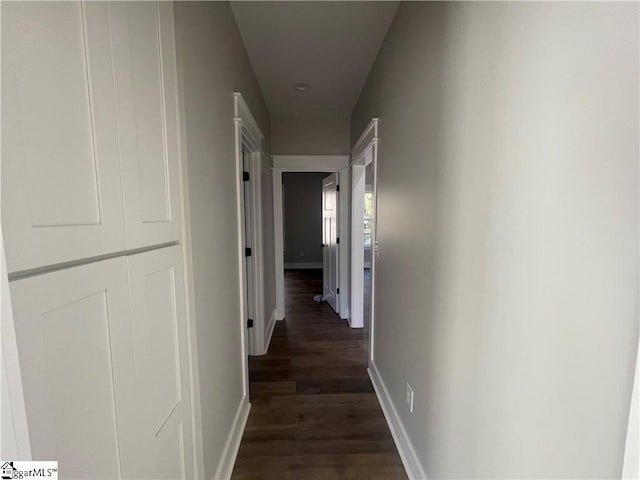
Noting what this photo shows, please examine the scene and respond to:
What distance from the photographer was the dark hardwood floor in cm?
161

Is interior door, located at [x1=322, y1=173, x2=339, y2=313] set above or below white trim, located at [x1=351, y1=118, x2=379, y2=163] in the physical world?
below

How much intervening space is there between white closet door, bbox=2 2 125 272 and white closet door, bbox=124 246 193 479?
8.1 inches

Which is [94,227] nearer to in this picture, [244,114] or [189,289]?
[189,289]

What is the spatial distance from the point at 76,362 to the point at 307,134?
10.9ft

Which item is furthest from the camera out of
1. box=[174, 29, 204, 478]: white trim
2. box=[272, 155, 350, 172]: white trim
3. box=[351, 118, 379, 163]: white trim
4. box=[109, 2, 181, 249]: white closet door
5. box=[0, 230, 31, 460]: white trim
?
box=[272, 155, 350, 172]: white trim

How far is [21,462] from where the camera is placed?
1.52 feet

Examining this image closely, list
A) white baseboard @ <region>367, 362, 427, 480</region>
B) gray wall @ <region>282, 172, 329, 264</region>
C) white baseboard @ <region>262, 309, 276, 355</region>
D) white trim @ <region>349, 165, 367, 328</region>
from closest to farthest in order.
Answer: white baseboard @ <region>367, 362, 427, 480</region> < white baseboard @ <region>262, 309, 276, 355</region> < white trim @ <region>349, 165, 367, 328</region> < gray wall @ <region>282, 172, 329, 264</region>

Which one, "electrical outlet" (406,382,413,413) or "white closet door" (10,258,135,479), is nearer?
"white closet door" (10,258,135,479)

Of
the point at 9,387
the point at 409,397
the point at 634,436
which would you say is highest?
the point at 9,387

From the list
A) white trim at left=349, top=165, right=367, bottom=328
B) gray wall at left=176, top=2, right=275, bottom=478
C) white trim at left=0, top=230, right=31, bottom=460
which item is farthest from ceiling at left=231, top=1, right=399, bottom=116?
white trim at left=0, top=230, right=31, bottom=460

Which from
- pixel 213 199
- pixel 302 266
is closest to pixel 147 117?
pixel 213 199

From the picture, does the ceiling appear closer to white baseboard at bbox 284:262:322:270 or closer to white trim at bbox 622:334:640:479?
white trim at bbox 622:334:640:479

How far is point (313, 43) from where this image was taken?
2049 millimetres

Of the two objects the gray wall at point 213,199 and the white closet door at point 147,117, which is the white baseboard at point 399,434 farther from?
the white closet door at point 147,117
